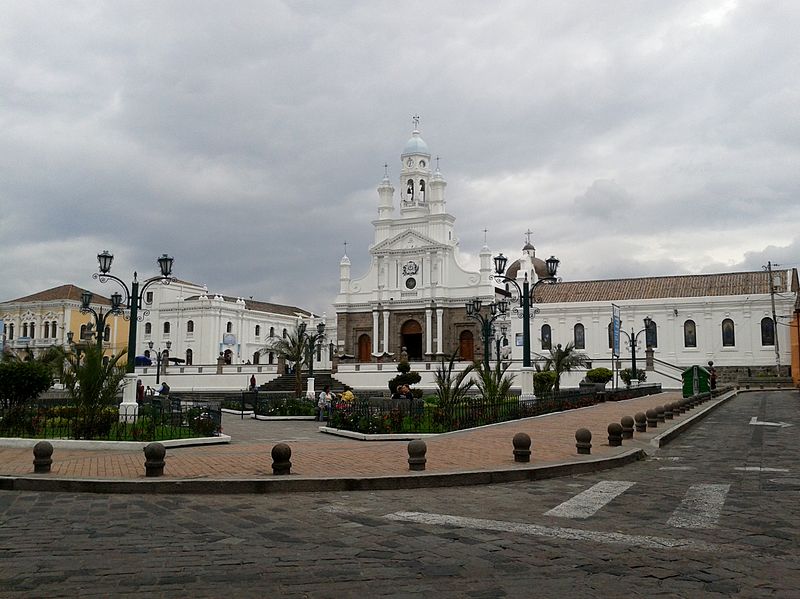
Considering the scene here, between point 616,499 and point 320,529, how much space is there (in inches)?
155

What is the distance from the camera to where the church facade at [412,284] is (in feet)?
194

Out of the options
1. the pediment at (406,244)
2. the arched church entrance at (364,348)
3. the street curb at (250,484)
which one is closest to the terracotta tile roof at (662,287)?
the pediment at (406,244)

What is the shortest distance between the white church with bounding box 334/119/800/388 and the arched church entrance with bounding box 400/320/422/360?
3.4 inches

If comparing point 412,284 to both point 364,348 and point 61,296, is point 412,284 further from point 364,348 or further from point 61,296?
point 61,296

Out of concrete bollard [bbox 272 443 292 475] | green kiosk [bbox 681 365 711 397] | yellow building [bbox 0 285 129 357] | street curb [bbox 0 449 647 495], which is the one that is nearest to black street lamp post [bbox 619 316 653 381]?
green kiosk [bbox 681 365 711 397]

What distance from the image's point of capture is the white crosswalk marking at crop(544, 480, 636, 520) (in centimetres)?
814

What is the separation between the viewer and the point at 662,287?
191 feet

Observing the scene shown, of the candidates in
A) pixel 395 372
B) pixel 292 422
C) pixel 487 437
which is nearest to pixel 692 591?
pixel 487 437

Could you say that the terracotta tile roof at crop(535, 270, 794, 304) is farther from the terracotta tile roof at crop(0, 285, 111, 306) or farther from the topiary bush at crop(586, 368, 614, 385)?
the terracotta tile roof at crop(0, 285, 111, 306)

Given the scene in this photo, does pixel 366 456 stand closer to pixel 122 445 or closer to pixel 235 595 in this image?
pixel 122 445

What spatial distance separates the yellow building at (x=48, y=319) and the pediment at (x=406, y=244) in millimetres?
28045

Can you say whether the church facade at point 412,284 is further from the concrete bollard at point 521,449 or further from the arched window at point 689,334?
the concrete bollard at point 521,449

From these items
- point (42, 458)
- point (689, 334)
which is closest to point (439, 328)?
point (689, 334)

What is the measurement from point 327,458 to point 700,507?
6.46 metres
